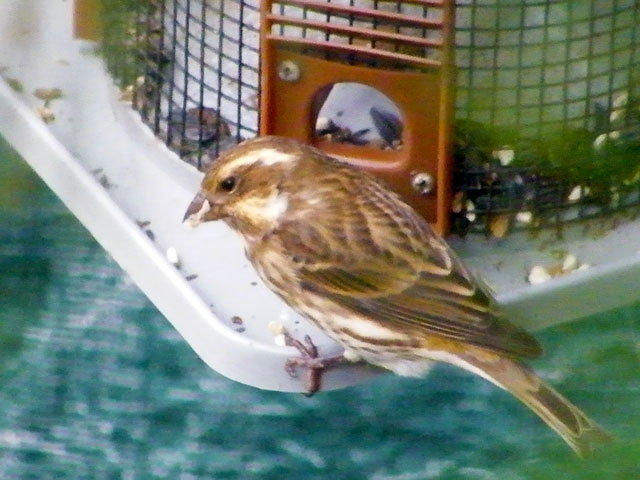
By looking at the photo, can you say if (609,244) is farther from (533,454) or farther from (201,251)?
(533,454)

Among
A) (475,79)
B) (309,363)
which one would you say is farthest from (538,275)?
(475,79)

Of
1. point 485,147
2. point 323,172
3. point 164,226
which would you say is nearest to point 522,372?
point 323,172

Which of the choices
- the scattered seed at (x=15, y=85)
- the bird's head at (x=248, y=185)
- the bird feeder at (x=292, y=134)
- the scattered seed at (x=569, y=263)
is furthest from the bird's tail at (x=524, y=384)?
the scattered seed at (x=15, y=85)

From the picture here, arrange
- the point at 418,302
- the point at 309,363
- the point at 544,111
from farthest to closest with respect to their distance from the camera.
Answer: the point at 418,302
the point at 309,363
the point at 544,111

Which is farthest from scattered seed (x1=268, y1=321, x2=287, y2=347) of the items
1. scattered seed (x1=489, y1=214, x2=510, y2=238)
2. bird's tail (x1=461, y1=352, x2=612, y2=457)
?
scattered seed (x1=489, y1=214, x2=510, y2=238)

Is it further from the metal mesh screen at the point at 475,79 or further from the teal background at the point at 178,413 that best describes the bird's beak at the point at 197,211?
the teal background at the point at 178,413

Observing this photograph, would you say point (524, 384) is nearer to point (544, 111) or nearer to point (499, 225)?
point (499, 225)
